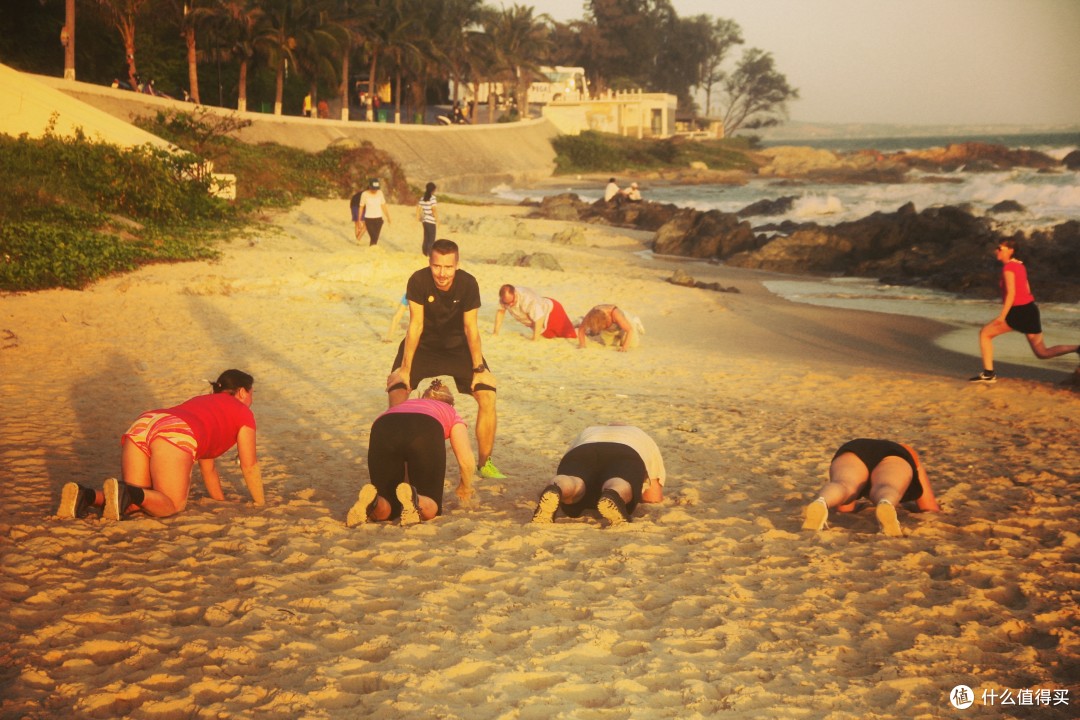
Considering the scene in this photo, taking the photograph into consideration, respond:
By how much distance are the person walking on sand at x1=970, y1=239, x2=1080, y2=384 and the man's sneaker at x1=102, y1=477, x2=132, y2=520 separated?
8.62 m

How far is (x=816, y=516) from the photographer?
551cm

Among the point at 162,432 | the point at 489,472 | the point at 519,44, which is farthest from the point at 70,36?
the point at 519,44

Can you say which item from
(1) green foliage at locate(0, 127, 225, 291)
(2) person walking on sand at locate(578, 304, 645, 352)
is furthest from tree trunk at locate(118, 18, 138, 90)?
(2) person walking on sand at locate(578, 304, 645, 352)

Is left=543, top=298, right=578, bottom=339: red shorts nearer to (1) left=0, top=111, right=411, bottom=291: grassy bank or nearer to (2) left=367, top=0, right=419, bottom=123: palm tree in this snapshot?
(1) left=0, top=111, right=411, bottom=291: grassy bank

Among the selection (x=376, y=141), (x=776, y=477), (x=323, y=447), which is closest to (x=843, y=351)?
(x=776, y=477)

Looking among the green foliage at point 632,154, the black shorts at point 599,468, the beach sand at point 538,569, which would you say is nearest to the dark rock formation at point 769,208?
the beach sand at point 538,569

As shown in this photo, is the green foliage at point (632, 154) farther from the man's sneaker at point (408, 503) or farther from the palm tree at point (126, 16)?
the man's sneaker at point (408, 503)

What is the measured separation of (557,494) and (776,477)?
7.47 feet

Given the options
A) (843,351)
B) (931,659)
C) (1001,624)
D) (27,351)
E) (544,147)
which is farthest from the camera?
(544,147)

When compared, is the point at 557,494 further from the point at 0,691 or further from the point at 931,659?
the point at 0,691

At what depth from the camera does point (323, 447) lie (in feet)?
24.4

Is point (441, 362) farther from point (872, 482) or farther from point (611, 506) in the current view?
point (872, 482)

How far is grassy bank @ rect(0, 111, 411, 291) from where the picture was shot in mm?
13227

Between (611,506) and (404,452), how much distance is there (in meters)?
1.22
